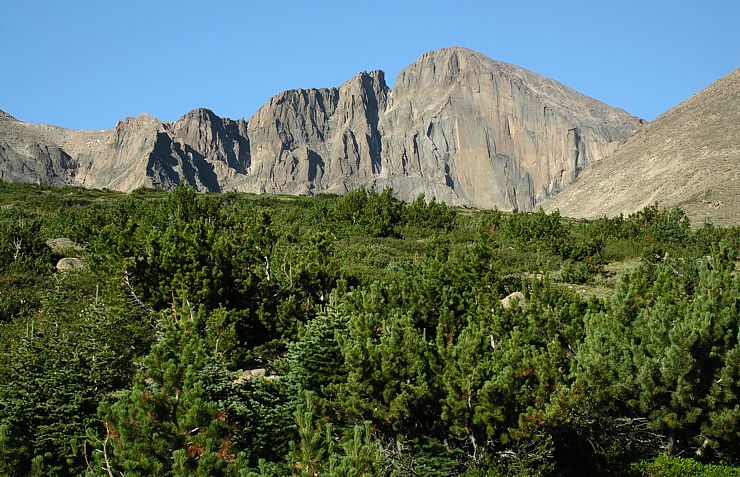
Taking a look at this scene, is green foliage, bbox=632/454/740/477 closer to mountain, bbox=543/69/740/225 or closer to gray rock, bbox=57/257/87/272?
gray rock, bbox=57/257/87/272

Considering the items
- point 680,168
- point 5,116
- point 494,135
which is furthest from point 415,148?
point 680,168

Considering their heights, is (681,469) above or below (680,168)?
below

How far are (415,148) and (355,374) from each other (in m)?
174

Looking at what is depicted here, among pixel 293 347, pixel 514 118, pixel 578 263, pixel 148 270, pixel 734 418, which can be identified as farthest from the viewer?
pixel 514 118

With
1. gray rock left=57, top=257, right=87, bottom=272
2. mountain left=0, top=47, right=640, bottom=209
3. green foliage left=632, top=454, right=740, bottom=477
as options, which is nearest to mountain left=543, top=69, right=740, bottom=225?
gray rock left=57, top=257, right=87, bottom=272

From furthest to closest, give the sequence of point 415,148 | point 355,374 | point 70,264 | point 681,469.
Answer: point 415,148
point 70,264
point 681,469
point 355,374

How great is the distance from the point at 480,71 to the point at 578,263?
527 ft

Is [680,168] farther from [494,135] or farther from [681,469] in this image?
[494,135]

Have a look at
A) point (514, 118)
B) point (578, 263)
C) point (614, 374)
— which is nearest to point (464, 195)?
point (514, 118)

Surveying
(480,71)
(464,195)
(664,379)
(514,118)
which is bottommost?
(664,379)

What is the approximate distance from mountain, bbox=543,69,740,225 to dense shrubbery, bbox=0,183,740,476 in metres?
40.9

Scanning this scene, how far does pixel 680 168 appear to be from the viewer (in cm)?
7044

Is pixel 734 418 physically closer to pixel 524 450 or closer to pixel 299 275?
pixel 524 450

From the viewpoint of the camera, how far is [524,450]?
388 inches
